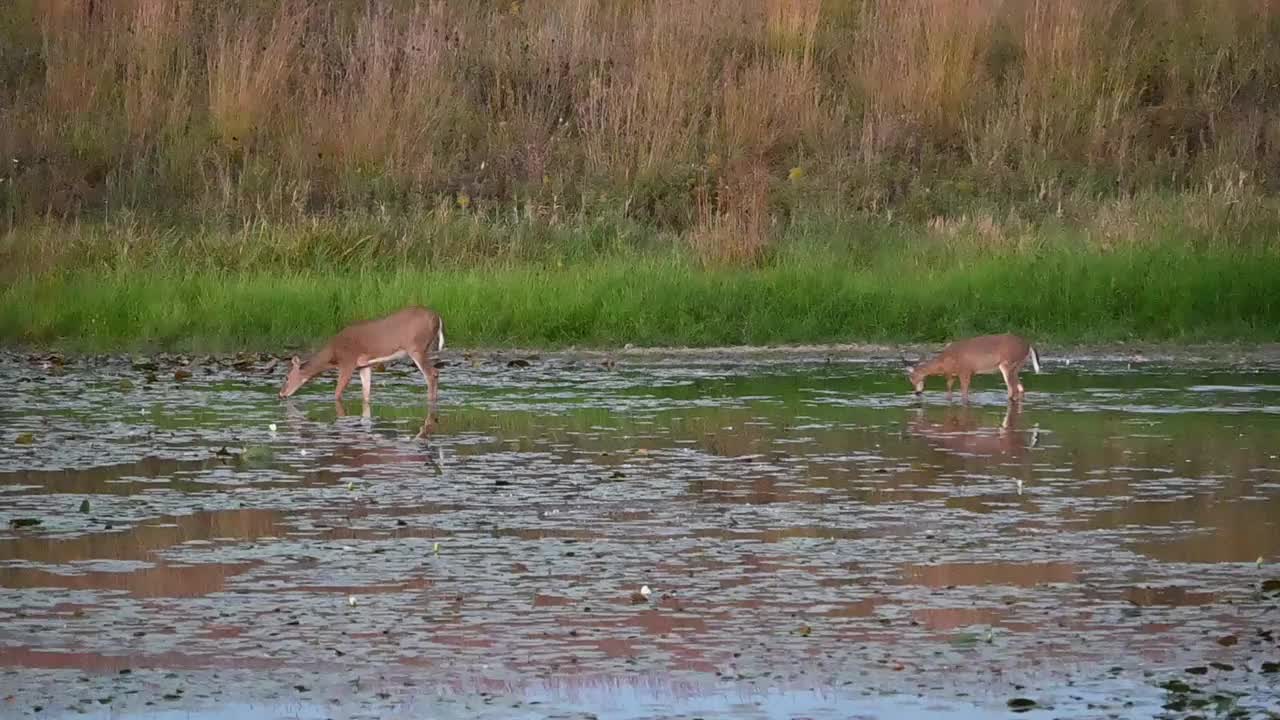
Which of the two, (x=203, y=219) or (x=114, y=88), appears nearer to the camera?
(x=203, y=219)

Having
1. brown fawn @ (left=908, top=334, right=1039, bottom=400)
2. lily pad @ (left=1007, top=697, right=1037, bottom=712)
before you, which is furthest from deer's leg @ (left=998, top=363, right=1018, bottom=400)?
lily pad @ (left=1007, top=697, right=1037, bottom=712)

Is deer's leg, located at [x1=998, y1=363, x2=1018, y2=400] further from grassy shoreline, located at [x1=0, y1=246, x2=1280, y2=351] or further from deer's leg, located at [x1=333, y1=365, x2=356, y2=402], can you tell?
deer's leg, located at [x1=333, y1=365, x2=356, y2=402]

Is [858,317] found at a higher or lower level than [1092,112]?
lower

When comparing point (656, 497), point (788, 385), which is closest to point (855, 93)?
point (788, 385)

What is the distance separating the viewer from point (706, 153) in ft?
84.7

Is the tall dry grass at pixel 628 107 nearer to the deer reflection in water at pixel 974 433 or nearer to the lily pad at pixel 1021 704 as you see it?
the deer reflection in water at pixel 974 433

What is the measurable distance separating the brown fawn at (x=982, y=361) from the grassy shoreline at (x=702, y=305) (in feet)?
9.84

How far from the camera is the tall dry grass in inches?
987

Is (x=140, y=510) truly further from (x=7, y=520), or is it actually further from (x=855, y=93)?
(x=855, y=93)

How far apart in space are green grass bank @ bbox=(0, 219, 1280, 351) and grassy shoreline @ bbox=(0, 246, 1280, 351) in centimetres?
2

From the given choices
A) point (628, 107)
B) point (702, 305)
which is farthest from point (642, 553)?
point (628, 107)

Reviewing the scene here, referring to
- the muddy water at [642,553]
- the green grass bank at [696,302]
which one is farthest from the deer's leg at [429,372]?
the green grass bank at [696,302]

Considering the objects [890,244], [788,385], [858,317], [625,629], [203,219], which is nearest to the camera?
[625,629]

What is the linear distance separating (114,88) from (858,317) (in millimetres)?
10971
